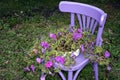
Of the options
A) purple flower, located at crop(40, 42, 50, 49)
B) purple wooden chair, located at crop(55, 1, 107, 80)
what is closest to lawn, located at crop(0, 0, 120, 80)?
purple wooden chair, located at crop(55, 1, 107, 80)

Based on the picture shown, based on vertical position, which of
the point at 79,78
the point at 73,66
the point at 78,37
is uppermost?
the point at 78,37

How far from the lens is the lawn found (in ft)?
11.4

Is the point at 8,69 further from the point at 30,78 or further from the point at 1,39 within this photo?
the point at 1,39

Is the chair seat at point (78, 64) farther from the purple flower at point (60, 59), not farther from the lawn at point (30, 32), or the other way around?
the lawn at point (30, 32)

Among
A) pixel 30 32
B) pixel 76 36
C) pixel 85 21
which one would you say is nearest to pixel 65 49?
pixel 76 36

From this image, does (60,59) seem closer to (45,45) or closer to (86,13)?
(45,45)

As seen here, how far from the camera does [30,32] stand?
14.4ft

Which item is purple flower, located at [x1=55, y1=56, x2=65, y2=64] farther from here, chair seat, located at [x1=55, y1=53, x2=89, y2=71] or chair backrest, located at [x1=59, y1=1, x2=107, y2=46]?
chair backrest, located at [x1=59, y1=1, x2=107, y2=46]

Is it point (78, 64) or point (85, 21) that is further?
point (85, 21)

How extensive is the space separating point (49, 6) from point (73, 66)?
2861mm

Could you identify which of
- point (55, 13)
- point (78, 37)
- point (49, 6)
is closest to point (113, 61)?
point (78, 37)

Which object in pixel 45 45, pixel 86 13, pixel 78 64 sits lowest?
pixel 78 64

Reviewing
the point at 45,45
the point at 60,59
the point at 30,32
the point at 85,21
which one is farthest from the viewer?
the point at 30,32

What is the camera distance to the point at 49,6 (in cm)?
533
